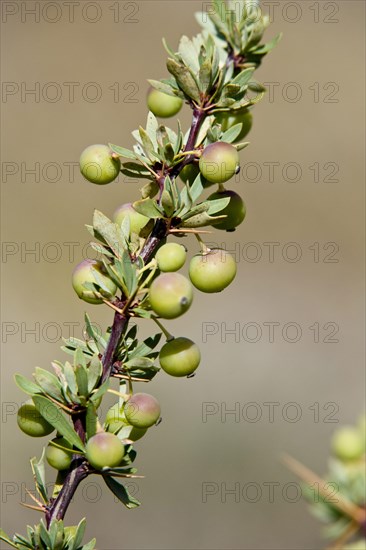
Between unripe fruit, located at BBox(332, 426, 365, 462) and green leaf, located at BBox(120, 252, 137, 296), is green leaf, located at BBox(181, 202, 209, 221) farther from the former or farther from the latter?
unripe fruit, located at BBox(332, 426, 365, 462)

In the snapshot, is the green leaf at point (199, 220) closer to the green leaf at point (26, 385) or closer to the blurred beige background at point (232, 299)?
the green leaf at point (26, 385)

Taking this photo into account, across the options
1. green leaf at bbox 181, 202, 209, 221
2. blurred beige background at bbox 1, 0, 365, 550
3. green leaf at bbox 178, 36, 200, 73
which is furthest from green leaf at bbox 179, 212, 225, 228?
blurred beige background at bbox 1, 0, 365, 550

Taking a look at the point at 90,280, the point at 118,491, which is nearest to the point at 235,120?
the point at 90,280

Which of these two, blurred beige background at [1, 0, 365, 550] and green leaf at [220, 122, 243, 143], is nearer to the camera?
green leaf at [220, 122, 243, 143]

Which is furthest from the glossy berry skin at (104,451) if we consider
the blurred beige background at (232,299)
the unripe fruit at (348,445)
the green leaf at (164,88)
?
the blurred beige background at (232,299)

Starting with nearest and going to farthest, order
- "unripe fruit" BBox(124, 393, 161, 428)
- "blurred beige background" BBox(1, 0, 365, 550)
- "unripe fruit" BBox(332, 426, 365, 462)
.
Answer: "unripe fruit" BBox(332, 426, 365, 462) → "unripe fruit" BBox(124, 393, 161, 428) → "blurred beige background" BBox(1, 0, 365, 550)

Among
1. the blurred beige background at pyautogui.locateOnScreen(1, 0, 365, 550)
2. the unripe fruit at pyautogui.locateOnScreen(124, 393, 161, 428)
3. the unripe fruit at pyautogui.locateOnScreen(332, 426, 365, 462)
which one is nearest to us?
the unripe fruit at pyautogui.locateOnScreen(332, 426, 365, 462)
